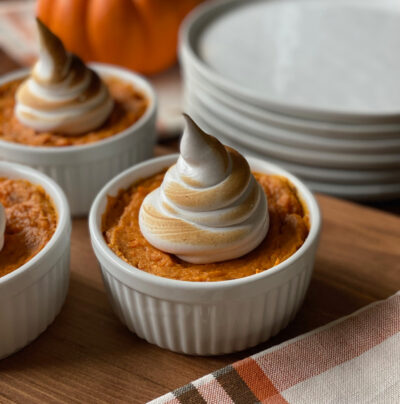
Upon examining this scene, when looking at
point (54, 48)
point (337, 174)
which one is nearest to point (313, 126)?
point (337, 174)

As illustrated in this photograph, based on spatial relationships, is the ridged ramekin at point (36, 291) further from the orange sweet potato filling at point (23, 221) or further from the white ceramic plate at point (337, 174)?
the white ceramic plate at point (337, 174)

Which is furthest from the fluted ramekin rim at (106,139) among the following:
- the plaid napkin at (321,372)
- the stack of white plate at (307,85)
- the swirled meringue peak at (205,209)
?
the plaid napkin at (321,372)

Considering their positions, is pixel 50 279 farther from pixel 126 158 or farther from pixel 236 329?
pixel 126 158

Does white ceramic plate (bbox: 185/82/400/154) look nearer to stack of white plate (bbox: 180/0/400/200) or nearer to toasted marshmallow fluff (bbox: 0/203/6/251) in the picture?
stack of white plate (bbox: 180/0/400/200)

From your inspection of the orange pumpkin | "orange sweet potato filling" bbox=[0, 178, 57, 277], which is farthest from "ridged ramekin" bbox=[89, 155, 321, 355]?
the orange pumpkin

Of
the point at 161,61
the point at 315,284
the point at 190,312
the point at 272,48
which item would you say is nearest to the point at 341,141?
the point at 315,284

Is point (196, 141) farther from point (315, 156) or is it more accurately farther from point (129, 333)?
point (315, 156)
